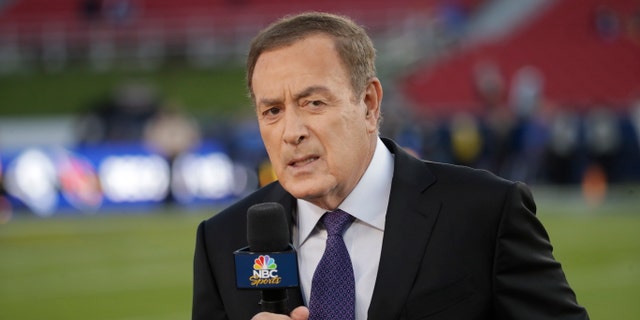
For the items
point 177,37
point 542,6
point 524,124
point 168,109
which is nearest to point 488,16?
point 542,6

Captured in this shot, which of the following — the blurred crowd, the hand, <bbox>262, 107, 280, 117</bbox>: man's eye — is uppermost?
the blurred crowd

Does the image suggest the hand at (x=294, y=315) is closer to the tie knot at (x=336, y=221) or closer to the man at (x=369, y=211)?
the man at (x=369, y=211)

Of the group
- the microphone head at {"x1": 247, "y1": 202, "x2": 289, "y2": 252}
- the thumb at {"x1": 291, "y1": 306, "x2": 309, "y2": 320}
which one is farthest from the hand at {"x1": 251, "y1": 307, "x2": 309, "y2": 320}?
the microphone head at {"x1": 247, "y1": 202, "x2": 289, "y2": 252}

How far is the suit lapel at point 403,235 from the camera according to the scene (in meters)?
2.98

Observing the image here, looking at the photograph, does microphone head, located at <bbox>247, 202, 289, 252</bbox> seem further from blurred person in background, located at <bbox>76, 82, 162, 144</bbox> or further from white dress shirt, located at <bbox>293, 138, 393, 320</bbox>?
blurred person in background, located at <bbox>76, 82, 162, 144</bbox>

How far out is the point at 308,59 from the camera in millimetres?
3016

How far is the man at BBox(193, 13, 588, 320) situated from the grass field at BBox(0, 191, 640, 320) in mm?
6666

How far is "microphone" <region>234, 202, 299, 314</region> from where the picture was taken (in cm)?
282

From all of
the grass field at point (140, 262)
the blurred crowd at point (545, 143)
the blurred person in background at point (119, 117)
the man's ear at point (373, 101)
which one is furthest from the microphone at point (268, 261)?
the blurred person in background at point (119, 117)

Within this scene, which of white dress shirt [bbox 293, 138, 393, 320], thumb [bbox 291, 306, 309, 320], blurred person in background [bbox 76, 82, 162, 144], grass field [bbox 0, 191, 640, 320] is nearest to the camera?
thumb [bbox 291, 306, 309, 320]

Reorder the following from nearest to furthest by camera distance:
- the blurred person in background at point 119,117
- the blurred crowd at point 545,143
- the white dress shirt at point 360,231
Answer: the white dress shirt at point 360,231, the blurred crowd at point 545,143, the blurred person in background at point 119,117

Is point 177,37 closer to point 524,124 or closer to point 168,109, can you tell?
point 168,109

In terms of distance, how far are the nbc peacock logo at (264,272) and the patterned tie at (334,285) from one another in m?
0.28

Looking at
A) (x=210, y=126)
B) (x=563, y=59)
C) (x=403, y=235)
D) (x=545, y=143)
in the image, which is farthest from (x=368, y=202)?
(x=563, y=59)
